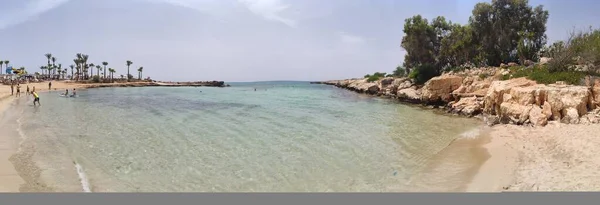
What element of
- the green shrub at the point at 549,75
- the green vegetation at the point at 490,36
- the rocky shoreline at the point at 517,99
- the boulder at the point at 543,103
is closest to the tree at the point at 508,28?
the green vegetation at the point at 490,36

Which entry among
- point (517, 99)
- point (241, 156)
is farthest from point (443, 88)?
point (241, 156)

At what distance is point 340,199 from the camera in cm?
759

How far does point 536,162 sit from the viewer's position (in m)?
10.0

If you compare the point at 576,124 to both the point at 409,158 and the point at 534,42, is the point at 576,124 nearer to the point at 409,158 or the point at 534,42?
the point at 409,158

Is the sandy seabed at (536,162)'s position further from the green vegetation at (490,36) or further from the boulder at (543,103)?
the green vegetation at (490,36)

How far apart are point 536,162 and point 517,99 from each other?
1058 centimetres

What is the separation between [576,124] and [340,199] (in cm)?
1310

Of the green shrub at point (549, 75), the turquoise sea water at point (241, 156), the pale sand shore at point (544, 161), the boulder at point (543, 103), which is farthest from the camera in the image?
the green shrub at point (549, 75)

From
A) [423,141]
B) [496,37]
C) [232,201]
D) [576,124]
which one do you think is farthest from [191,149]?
[496,37]

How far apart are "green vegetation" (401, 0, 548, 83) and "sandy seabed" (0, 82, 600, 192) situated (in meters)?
27.3

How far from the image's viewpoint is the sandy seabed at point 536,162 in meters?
8.00

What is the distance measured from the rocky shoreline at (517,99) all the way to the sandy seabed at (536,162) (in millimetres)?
1737

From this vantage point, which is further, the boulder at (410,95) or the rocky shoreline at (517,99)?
the boulder at (410,95)

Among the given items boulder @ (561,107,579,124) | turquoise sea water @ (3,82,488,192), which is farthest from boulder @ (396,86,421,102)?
boulder @ (561,107,579,124)
